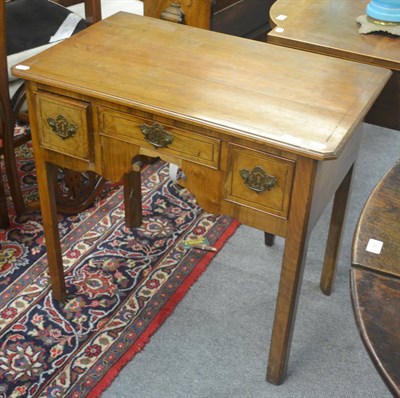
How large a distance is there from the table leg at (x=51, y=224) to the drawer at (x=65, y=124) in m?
0.11

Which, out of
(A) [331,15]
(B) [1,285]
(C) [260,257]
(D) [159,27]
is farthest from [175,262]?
(A) [331,15]

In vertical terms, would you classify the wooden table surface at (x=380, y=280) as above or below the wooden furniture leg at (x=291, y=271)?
above

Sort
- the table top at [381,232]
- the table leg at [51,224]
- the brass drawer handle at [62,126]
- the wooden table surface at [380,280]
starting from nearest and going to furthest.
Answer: the wooden table surface at [380,280]
the table top at [381,232]
the brass drawer handle at [62,126]
the table leg at [51,224]

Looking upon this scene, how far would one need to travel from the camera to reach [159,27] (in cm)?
185

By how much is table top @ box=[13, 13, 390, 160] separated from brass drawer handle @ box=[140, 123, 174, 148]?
0.06 m

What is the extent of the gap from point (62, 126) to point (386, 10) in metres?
0.99

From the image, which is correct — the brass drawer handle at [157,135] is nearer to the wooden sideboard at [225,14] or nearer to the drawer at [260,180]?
the drawer at [260,180]

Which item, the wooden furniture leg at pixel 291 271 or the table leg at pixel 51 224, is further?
the table leg at pixel 51 224

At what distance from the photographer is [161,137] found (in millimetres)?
1525

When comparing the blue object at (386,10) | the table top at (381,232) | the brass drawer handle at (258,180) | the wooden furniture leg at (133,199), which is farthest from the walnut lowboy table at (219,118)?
the wooden furniture leg at (133,199)

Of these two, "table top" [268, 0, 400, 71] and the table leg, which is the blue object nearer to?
"table top" [268, 0, 400, 71]

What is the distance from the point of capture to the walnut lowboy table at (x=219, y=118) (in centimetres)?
142

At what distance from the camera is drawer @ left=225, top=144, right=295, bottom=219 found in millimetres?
1419

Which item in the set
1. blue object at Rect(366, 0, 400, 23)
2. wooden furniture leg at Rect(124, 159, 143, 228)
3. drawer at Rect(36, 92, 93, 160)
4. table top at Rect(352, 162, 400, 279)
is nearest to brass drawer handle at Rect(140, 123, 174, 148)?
drawer at Rect(36, 92, 93, 160)
